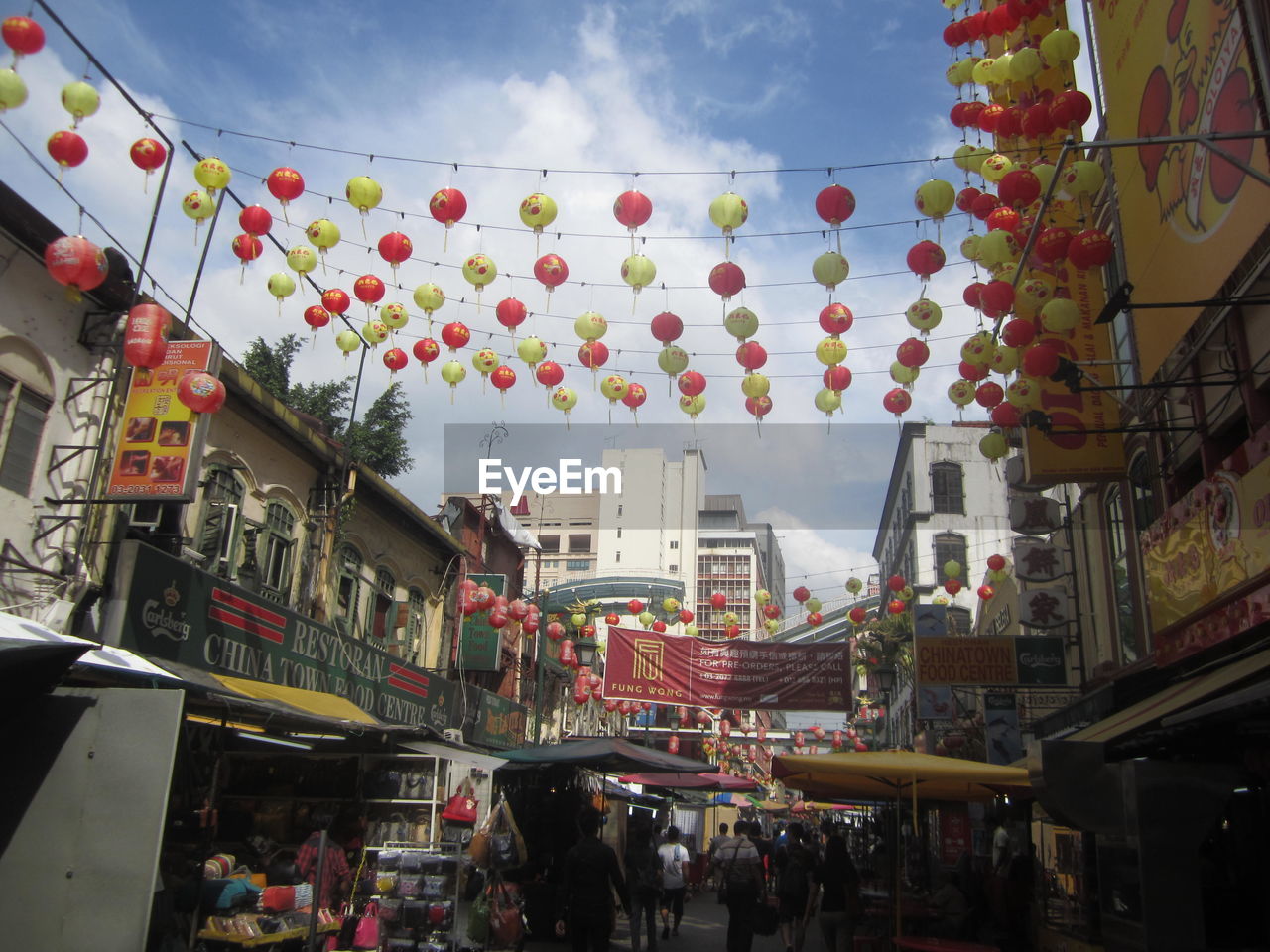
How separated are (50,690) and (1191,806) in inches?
184

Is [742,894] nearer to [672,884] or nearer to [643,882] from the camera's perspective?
[643,882]

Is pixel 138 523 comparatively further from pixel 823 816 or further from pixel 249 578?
pixel 823 816

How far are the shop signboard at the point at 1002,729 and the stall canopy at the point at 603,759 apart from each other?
6.30 m

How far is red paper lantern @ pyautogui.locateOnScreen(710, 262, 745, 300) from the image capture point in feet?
36.0

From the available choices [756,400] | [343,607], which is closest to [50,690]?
[756,400]

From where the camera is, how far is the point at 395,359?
13695mm

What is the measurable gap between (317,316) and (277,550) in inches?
173

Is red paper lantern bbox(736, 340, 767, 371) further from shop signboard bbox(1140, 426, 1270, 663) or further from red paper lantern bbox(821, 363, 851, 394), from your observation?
shop signboard bbox(1140, 426, 1270, 663)

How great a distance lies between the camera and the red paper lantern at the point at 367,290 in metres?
12.2

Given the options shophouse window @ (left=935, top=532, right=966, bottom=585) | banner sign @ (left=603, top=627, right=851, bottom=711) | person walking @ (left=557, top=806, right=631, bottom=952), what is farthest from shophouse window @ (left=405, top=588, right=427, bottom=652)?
shophouse window @ (left=935, top=532, right=966, bottom=585)

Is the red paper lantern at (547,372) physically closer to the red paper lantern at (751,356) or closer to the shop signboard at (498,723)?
the red paper lantern at (751,356)

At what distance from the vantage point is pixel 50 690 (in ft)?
12.1

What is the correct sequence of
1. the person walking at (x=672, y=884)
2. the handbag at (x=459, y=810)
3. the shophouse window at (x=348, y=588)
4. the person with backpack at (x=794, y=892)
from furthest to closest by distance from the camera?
the shophouse window at (x=348, y=588) → the person walking at (x=672, y=884) → the person with backpack at (x=794, y=892) → the handbag at (x=459, y=810)

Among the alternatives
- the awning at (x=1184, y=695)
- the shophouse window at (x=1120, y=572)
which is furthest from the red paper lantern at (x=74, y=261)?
the shophouse window at (x=1120, y=572)
